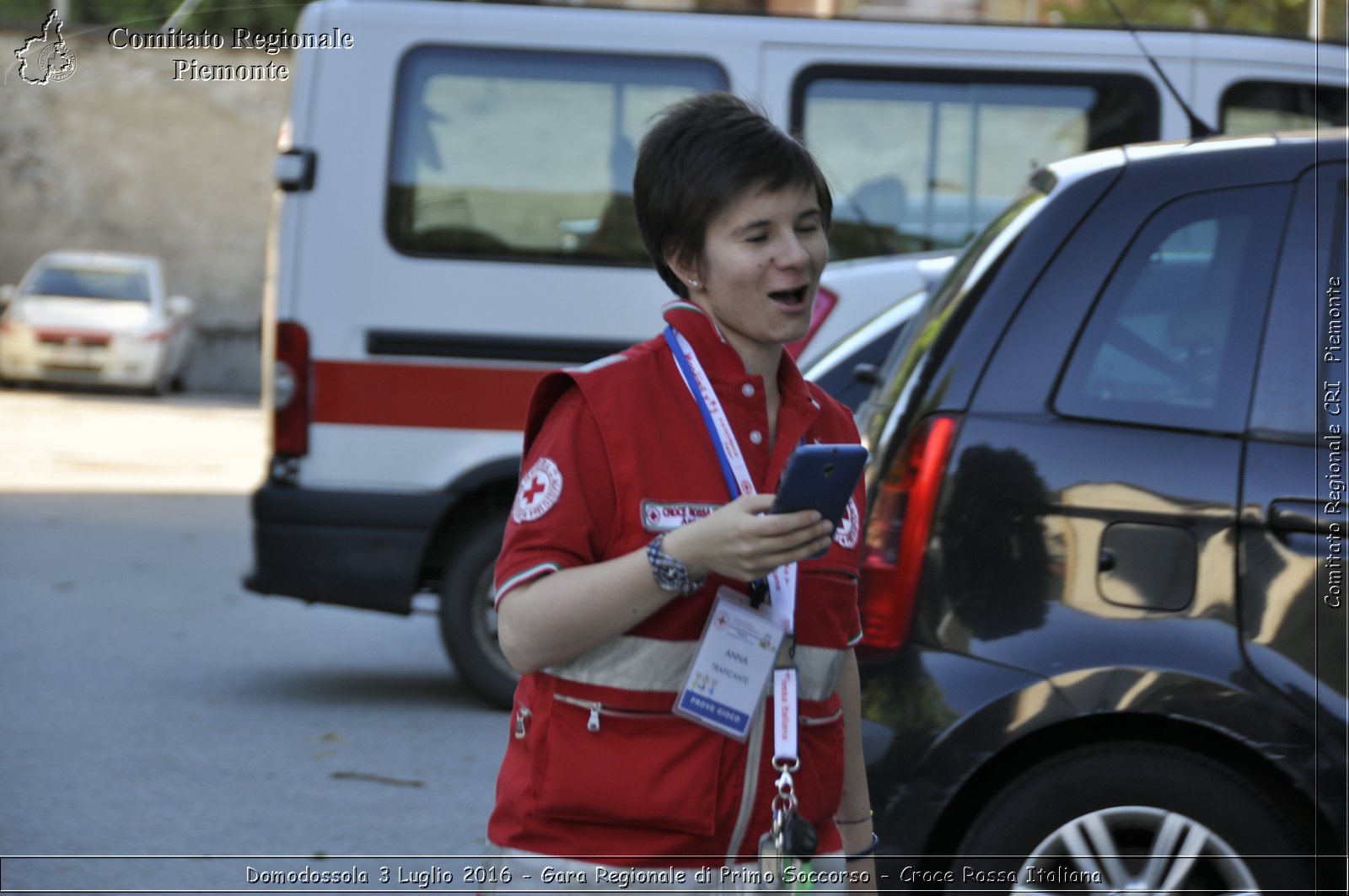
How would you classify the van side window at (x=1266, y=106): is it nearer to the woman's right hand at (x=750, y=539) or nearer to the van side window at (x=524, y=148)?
the van side window at (x=524, y=148)

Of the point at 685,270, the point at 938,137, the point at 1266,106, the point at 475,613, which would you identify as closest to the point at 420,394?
the point at 475,613

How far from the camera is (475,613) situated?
6723 millimetres

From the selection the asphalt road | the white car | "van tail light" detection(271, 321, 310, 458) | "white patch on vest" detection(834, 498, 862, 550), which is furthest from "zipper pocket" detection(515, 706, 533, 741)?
the white car

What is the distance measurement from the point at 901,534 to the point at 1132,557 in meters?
0.43

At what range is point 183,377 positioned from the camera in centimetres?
2473

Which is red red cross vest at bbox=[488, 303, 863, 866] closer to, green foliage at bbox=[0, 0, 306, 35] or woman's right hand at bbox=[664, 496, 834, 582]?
woman's right hand at bbox=[664, 496, 834, 582]

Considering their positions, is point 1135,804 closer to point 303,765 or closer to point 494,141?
point 303,765

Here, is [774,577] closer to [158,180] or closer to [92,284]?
[92,284]

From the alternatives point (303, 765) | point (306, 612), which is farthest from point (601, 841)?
point (306, 612)

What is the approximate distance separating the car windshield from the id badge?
2163 cm

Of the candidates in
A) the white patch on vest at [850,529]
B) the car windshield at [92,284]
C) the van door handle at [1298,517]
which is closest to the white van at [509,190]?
the van door handle at [1298,517]

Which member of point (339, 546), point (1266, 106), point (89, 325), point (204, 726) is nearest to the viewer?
point (204, 726)

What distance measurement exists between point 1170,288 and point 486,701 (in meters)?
4.15

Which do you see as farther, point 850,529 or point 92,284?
point 92,284
